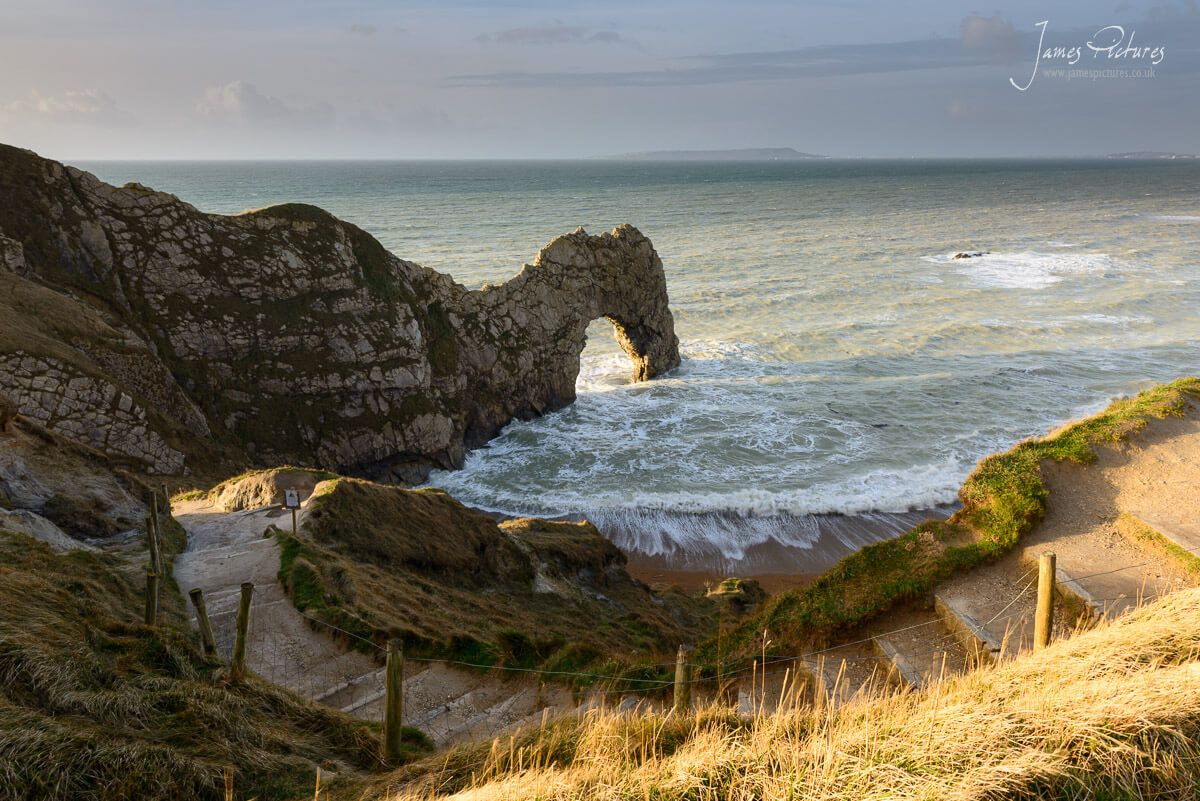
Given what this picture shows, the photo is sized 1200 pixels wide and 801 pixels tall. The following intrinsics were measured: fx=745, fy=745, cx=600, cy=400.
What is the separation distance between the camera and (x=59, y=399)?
23.8m

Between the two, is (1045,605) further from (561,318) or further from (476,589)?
(561,318)

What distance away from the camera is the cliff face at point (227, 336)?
1008 inches

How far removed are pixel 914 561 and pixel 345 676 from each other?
10555 millimetres

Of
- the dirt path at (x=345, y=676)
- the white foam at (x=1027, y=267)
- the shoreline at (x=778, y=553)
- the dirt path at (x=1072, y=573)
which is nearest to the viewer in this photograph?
the dirt path at (x=1072, y=573)

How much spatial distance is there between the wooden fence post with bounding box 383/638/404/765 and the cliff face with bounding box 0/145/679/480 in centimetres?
2049

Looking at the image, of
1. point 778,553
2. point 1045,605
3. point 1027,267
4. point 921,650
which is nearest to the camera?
point 1045,605

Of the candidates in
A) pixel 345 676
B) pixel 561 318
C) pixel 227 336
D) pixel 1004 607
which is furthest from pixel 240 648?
pixel 561 318

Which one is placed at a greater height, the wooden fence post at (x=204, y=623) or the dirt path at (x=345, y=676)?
the wooden fence post at (x=204, y=623)

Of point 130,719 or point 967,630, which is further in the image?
point 967,630

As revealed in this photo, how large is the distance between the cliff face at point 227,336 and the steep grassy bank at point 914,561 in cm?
2163

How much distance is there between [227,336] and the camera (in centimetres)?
3017

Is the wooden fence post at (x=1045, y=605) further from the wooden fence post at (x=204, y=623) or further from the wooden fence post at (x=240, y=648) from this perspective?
the wooden fence post at (x=204, y=623)

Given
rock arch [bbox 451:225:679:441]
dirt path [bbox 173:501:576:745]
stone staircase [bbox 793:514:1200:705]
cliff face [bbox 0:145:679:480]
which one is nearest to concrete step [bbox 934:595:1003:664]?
stone staircase [bbox 793:514:1200:705]

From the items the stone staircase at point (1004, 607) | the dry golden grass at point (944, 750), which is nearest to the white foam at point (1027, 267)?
the stone staircase at point (1004, 607)
